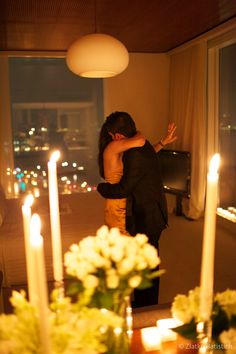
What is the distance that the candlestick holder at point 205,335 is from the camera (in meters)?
0.77

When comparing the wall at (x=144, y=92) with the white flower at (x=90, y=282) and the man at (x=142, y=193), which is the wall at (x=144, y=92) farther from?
the white flower at (x=90, y=282)

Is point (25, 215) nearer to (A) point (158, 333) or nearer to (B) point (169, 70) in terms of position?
(A) point (158, 333)

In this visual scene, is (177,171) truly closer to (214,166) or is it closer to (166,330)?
(166,330)

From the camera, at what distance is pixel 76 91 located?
5371 millimetres

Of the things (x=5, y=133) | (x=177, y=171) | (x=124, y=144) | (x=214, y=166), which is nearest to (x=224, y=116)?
(x=177, y=171)

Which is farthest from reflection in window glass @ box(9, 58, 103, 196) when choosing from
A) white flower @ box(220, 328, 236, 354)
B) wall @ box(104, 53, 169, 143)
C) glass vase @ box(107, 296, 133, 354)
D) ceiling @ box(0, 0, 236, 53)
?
white flower @ box(220, 328, 236, 354)

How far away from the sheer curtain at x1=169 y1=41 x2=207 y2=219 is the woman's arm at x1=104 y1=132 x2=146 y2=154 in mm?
2648

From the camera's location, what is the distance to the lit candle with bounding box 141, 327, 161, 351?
1.03 m

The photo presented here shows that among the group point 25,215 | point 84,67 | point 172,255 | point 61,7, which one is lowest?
point 172,255

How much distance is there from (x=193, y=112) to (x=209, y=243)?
410cm

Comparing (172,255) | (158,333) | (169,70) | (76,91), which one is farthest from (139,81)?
(158,333)

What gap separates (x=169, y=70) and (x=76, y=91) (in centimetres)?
137

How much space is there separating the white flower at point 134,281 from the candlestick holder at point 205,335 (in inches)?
7.4

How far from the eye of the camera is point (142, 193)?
2.06 meters
